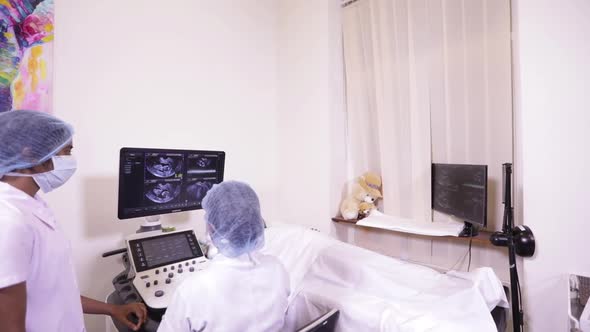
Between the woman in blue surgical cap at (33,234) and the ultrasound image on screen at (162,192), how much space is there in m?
0.42

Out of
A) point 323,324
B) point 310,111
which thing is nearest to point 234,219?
point 323,324

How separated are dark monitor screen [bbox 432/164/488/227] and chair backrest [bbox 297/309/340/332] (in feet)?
3.73

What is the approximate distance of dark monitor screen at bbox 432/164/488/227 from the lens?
153 cm

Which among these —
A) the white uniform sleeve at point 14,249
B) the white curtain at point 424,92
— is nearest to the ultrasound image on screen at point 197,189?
the white uniform sleeve at point 14,249

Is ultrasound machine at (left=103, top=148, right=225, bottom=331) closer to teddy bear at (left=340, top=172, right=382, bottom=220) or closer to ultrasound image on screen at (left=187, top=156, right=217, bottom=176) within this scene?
ultrasound image on screen at (left=187, top=156, right=217, bottom=176)

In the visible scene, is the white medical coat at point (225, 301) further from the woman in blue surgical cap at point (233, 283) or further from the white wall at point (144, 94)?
the white wall at point (144, 94)

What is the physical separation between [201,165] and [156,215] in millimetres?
342

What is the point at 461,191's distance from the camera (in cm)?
168

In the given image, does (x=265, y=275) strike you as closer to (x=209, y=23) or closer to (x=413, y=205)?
(x=413, y=205)

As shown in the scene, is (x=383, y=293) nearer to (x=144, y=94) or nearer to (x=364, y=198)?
(x=364, y=198)

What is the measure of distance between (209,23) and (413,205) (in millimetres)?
2025

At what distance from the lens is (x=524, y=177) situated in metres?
1.37

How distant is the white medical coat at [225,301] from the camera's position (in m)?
0.82

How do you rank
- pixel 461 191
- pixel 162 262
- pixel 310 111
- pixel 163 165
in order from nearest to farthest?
pixel 162 262, pixel 163 165, pixel 461 191, pixel 310 111
